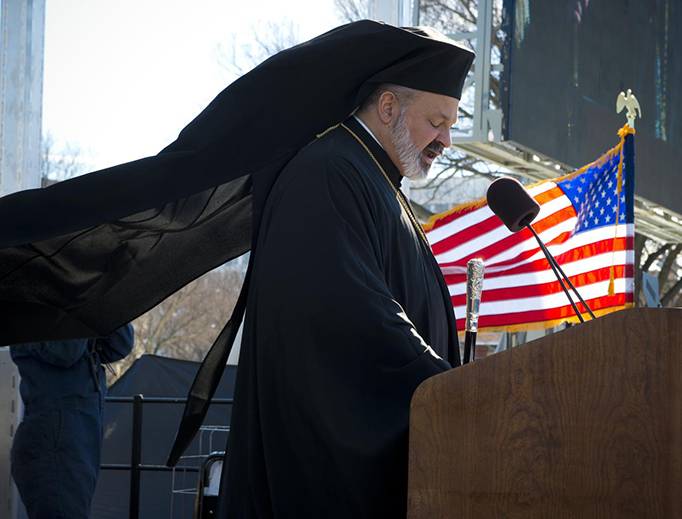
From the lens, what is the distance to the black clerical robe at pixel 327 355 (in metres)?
1.85

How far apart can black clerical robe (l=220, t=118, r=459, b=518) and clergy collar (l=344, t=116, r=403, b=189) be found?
22 cm

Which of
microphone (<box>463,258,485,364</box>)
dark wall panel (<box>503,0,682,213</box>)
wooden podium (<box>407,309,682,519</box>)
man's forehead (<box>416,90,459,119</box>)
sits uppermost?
dark wall panel (<box>503,0,682,213</box>)

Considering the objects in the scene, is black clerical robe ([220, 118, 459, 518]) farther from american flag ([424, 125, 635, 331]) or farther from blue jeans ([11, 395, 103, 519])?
american flag ([424, 125, 635, 331])

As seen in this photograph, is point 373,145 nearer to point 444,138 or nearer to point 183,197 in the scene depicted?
point 444,138

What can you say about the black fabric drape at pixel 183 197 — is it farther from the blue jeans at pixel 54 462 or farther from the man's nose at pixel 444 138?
the blue jeans at pixel 54 462

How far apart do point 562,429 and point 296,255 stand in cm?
79

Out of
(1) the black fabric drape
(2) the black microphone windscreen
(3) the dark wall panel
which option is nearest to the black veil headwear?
(1) the black fabric drape

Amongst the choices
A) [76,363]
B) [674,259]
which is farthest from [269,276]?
[674,259]

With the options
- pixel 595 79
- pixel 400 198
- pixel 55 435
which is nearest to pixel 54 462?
pixel 55 435

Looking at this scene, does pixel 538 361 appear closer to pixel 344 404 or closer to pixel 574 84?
pixel 344 404

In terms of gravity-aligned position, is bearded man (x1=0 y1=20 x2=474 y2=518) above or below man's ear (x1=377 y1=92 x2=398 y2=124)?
below

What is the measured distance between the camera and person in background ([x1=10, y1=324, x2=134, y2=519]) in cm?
443

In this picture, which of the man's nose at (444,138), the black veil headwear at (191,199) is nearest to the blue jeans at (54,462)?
the black veil headwear at (191,199)

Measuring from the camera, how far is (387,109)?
8.45ft
